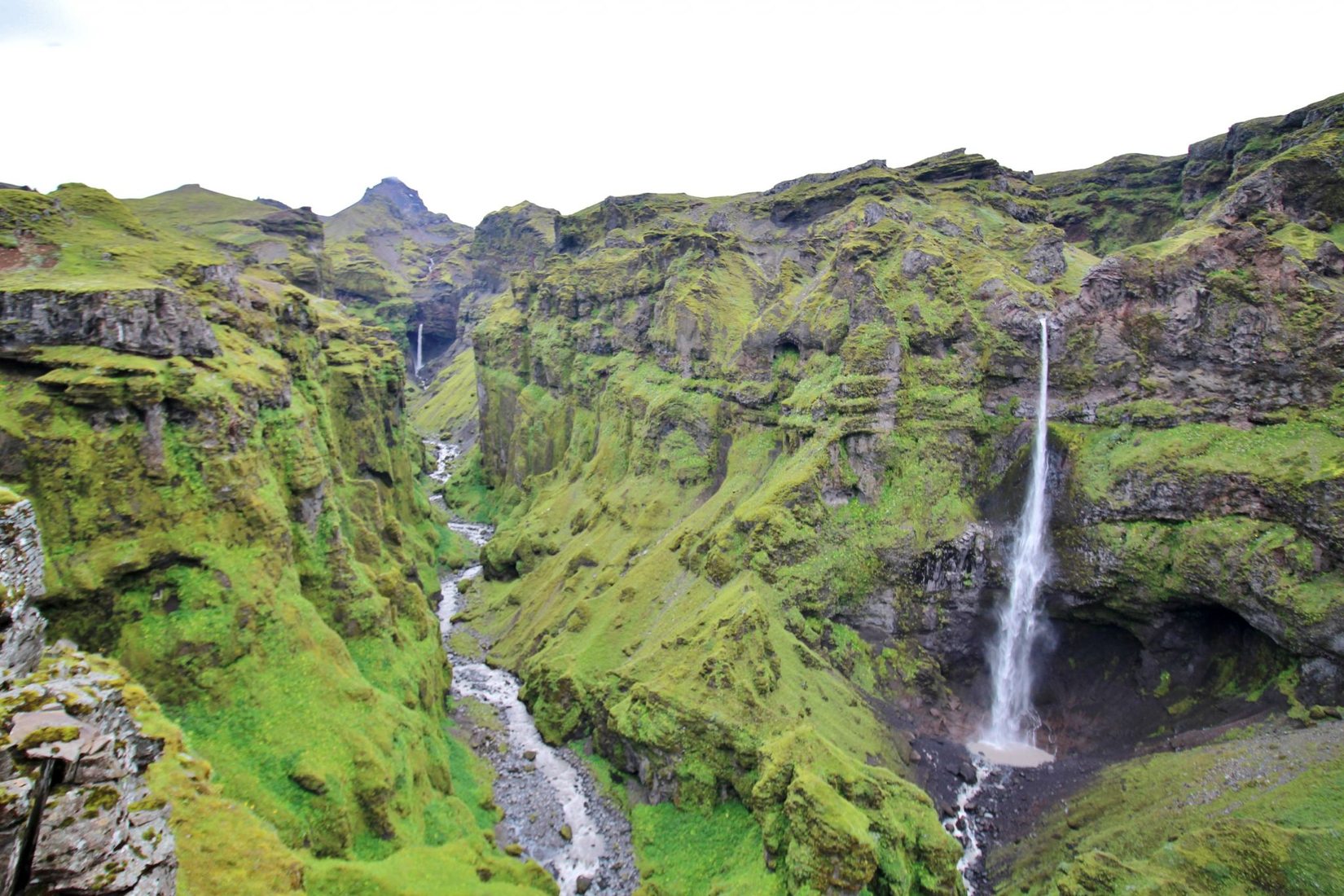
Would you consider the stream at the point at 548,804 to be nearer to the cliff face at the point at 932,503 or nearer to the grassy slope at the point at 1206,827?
the cliff face at the point at 932,503

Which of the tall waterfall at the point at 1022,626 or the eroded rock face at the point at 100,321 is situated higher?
the eroded rock face at the point at 100,321

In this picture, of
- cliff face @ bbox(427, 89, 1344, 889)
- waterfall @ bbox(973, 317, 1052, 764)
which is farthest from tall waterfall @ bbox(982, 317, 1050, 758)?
cliff face @ bbox(427, 89, 1344, 889)

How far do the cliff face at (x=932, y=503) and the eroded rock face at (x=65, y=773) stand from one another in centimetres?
3337

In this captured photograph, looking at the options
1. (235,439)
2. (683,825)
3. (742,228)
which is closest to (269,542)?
(235,439)

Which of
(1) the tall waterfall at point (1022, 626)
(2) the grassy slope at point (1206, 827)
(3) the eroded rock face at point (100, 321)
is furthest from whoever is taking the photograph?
(1) the tall waterfall at point (1022, 626)

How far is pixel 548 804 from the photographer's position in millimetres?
56250

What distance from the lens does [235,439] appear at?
44656 millimetres

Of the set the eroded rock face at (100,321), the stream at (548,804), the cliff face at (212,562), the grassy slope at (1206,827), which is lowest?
the stream at (548,804)

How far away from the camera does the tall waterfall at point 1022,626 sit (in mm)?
61094

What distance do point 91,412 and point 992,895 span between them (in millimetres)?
60787

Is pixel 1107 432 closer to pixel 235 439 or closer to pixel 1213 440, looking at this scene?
pixel 1213 440

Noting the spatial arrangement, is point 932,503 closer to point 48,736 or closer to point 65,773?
point 65,773

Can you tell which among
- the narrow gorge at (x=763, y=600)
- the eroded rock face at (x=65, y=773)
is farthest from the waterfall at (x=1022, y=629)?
the eroded rock face at (x=65, y=773)

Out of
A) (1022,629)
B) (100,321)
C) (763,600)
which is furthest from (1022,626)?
(100,321)
